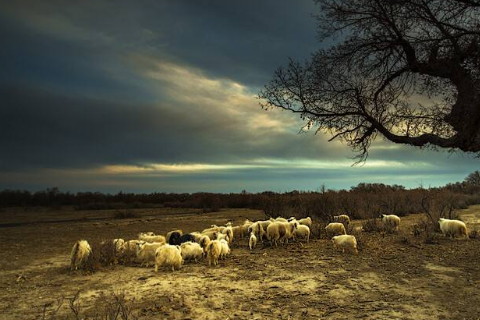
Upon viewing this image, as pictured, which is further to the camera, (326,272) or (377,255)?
(377,255)

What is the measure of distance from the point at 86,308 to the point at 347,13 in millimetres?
9387

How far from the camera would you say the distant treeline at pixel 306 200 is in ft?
64.5

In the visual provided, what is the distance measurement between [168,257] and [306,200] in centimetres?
1406

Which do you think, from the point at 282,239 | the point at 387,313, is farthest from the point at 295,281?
the point at 282,239

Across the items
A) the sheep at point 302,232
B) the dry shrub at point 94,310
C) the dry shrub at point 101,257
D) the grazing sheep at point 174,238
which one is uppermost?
the sheep at point 302,232

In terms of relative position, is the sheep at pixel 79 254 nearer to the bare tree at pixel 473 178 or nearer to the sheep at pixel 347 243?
the sheep at pixel 347 243

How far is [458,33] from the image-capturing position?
8.73m

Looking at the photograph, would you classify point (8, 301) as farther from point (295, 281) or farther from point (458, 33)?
point (458, 33)

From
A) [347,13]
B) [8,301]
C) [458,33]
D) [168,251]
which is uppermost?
[347,13]

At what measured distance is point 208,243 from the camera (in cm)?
974

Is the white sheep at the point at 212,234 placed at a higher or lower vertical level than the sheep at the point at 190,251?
higher

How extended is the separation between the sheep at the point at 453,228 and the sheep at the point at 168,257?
28.4 feet

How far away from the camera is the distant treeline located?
19.7m

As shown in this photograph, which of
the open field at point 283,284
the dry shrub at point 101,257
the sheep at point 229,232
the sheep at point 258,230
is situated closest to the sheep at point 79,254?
the dry shrub at point 101,257
